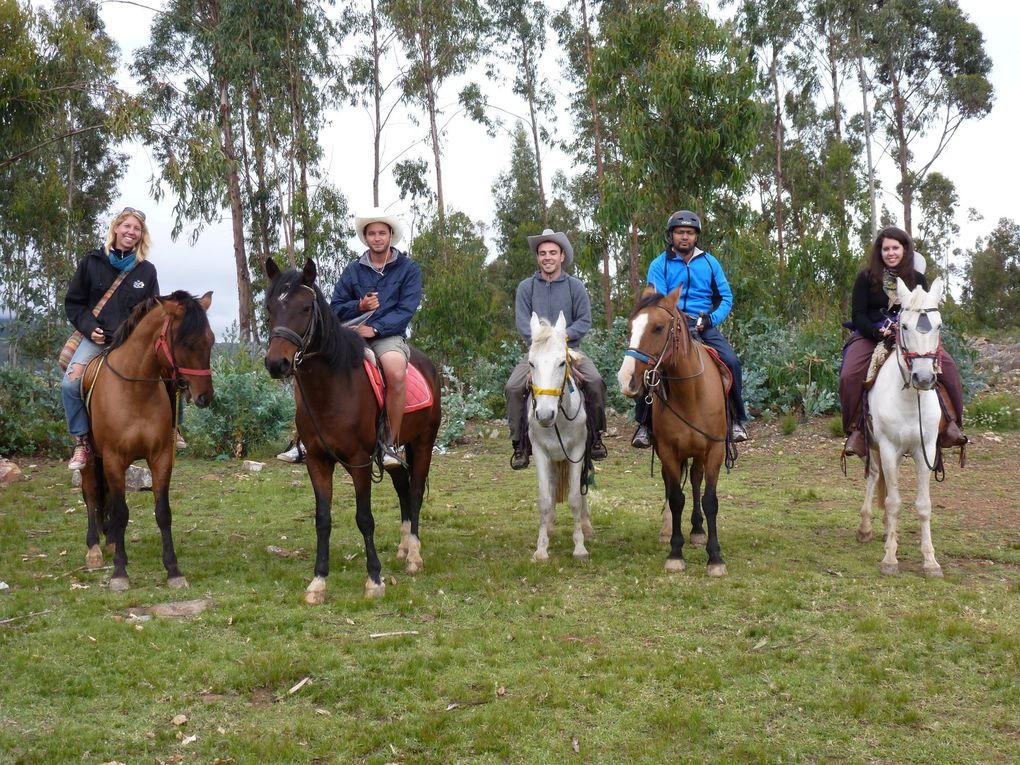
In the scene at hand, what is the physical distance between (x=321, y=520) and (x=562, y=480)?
2321mm

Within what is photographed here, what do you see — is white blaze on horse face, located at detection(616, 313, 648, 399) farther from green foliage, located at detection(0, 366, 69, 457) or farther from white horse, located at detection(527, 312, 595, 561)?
green foliage, located at detection(0, 366, 69, 457)

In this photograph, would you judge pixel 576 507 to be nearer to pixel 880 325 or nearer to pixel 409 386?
pixel 409 386

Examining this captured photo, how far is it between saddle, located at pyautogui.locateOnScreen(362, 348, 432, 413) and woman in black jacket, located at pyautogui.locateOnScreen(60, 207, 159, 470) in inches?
81.6

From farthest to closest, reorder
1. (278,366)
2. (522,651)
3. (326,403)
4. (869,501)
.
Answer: (869,501) → (326,403) → (278,366) → (522,651)

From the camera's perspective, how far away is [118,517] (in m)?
6.73

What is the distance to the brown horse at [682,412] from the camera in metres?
6.74

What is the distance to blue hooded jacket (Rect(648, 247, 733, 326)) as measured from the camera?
771 centimetres

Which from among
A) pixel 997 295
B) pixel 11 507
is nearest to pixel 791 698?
pixel 11 507

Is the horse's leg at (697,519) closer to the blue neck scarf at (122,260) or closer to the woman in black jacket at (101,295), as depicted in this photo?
the woman in black jacket at (101,295)

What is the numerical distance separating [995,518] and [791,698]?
5.82 m

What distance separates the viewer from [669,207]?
16.6 m

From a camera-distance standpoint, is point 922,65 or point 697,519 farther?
point 922,65

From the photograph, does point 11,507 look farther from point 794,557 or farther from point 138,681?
point 794,557

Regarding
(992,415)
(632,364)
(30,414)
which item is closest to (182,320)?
(632,364)
